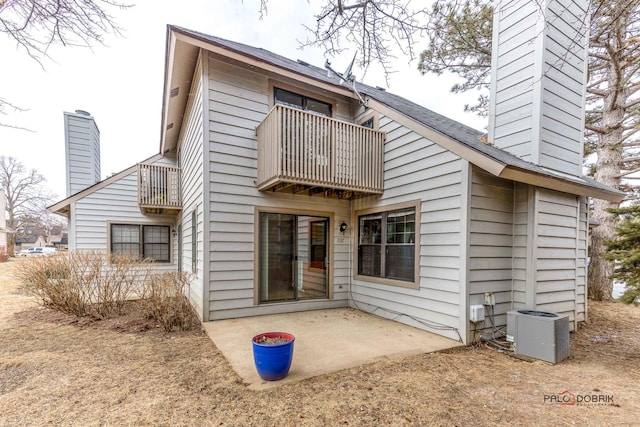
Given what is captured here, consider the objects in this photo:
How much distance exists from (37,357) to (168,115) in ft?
19.8

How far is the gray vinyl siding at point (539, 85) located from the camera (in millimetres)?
4590

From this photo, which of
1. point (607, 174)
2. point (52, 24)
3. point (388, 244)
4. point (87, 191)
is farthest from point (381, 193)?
point (87, 191)

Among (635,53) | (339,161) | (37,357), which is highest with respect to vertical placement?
(635,53)

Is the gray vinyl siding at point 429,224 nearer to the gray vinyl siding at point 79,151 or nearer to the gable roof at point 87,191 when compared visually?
the gable roof at point 87,191

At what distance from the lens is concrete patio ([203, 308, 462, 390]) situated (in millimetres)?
3307

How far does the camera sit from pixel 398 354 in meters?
3.72

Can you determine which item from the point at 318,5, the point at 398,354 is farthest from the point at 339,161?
the point at 398,354

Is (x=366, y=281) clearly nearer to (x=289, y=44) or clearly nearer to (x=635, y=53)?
(x=289, y=44)

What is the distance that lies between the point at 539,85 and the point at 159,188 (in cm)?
921

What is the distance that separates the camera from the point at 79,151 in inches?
415

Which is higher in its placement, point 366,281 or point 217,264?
point 217,264

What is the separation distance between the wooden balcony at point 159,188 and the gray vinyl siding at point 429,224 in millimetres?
6244

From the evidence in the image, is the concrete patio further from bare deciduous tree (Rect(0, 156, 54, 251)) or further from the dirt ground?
bare deciduous tree (Rect(0, 156, 54, 251))

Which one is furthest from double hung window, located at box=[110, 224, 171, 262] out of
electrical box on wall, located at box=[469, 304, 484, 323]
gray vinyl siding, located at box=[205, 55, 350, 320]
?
electrical box on wall, located at box=[469, 304, 484, 323]
